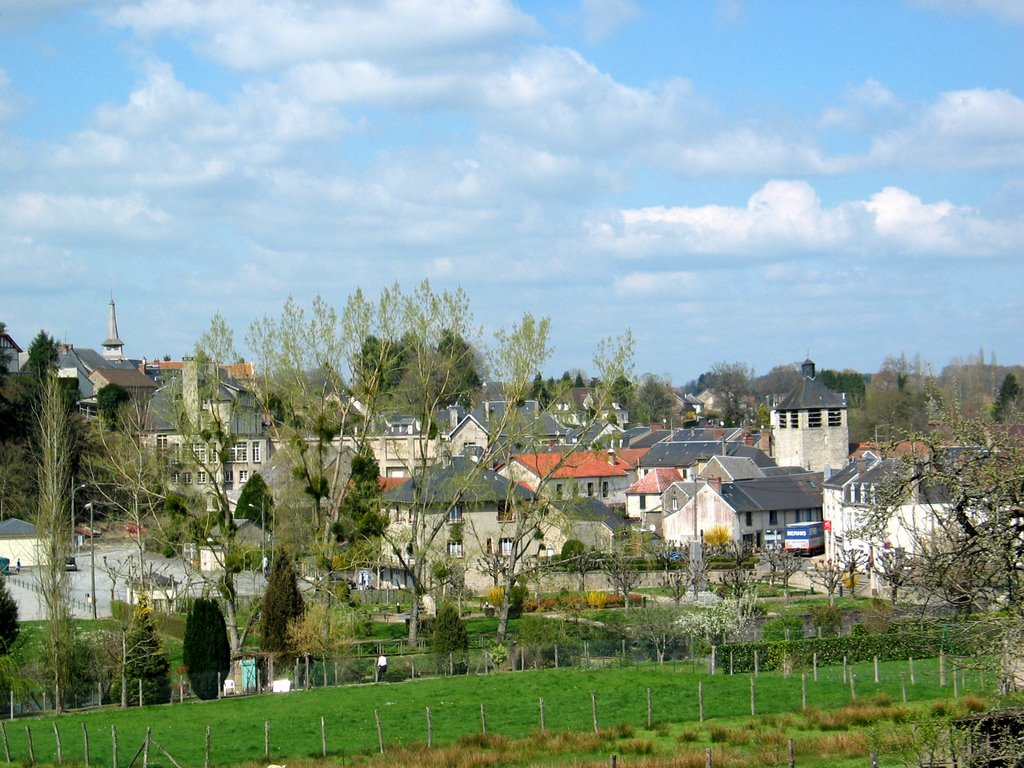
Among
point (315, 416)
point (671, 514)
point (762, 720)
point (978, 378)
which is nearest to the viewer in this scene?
point (762, 720)

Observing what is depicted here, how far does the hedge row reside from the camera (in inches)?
1359

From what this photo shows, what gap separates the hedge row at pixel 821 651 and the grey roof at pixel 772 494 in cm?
3174

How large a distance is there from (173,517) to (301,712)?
13793 millimetres

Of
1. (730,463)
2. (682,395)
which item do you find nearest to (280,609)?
(730,463)

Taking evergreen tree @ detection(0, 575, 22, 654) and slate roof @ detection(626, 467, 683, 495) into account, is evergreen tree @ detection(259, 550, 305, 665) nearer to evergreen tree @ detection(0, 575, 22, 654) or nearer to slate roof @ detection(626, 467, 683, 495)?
evergreen tree @ detection(0, 575, 22, 654)

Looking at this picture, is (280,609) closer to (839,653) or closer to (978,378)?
(839,653)

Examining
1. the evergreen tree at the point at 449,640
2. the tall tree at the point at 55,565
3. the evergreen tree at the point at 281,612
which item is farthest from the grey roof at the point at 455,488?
the tall tree at the point at 55,565

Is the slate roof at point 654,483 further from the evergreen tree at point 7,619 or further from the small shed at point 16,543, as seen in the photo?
the evergreen tree at point 7,619

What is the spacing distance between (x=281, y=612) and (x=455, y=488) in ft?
40.6

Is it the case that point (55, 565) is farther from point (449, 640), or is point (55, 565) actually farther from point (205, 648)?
point (449, 640)

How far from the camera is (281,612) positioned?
37.0 metres

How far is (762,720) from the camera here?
26453 mm

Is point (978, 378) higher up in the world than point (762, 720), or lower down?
higher up

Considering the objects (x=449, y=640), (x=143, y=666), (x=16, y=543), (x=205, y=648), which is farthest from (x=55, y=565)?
(x=16, y=543)
